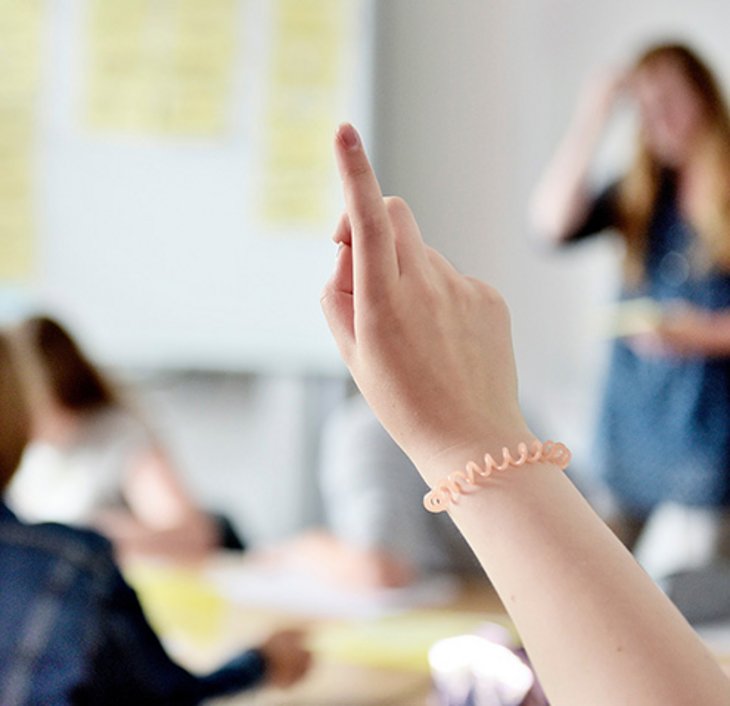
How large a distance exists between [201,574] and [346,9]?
157cm

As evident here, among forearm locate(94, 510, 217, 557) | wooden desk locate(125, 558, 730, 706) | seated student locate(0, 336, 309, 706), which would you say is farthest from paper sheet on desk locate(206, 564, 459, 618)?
seated student locate(0, 336, 309, 706)

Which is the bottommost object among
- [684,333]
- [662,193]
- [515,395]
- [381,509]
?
[381,509]

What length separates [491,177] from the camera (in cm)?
281

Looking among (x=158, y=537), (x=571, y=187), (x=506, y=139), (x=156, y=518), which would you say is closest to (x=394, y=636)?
(x=158, y=537)

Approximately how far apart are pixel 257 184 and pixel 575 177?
0.96 metres

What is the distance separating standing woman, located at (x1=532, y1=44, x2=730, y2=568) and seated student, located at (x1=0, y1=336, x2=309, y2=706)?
Answer: 103cm

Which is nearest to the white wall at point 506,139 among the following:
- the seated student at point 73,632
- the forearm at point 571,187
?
the forearm at point 571,187

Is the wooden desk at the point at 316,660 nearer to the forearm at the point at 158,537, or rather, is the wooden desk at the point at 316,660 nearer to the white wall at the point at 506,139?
the forearm at the point at 158,537

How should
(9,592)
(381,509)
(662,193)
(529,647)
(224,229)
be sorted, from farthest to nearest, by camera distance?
(224,229), (662,193), (381,509), (9,592), (529,647)

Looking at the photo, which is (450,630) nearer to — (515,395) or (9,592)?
(9,592)

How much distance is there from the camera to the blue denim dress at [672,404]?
1897 millimetres

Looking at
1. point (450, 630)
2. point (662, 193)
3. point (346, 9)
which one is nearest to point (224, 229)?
point (346, 9)

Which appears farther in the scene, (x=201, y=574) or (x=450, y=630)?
(x=201, y=574)

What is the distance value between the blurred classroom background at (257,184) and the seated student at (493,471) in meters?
2.25
